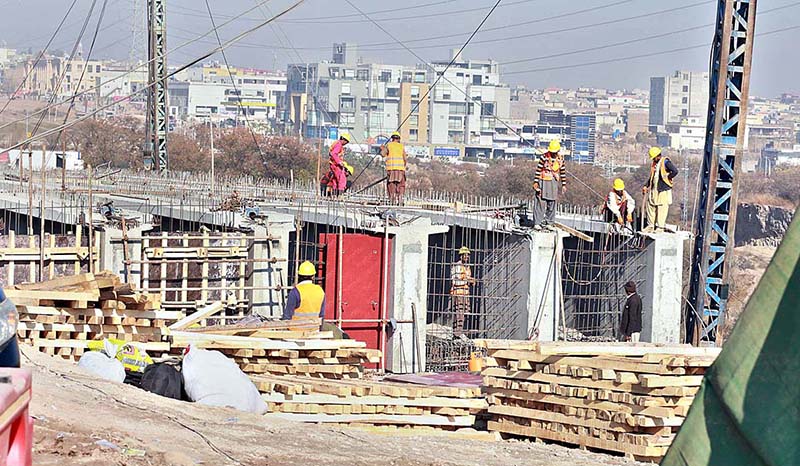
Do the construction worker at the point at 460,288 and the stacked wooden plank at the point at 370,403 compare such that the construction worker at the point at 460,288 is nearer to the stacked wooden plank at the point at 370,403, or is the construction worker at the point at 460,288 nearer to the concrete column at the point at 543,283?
the concrete column at the point at 543,283

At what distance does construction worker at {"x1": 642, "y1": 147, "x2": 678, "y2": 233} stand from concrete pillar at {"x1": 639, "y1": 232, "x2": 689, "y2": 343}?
0.31 metres

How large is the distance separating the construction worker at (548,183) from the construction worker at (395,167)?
3.24m

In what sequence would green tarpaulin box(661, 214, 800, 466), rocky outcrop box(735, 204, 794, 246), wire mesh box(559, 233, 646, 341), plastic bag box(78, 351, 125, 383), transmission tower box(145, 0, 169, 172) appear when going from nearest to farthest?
green tarpaulin box(661, 214, 800, 466) → plastic bag box(78, 351, 125, 383) → wire mesh box(559, 233, 646, 341) → transmission tower box(145, 0, 169, 172) → rocky outcrop box(735, 204, 794, 246)

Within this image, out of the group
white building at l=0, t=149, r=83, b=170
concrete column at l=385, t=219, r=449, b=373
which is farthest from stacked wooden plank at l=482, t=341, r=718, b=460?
white building at l=0, t=149, r=83, b=170

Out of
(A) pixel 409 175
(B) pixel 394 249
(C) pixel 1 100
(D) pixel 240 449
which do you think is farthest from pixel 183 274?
(C) pixel 1 100

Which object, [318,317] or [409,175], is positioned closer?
[318,317]

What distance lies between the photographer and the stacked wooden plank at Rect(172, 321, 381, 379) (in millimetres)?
10305

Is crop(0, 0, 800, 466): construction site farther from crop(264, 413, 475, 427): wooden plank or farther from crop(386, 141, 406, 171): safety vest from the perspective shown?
crop(386, 141, 406, 171): safety vest

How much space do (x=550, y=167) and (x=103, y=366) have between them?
7773 mm

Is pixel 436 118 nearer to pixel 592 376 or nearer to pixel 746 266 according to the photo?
pixel 746 266

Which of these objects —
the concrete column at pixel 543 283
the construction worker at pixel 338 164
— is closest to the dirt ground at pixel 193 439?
the concrete column at pixel 543 283

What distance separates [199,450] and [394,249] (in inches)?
335

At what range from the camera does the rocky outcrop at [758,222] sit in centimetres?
6388

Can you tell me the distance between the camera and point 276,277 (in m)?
15.6
